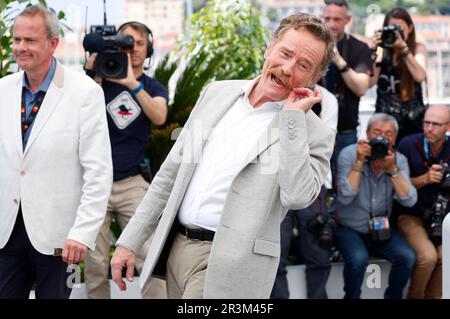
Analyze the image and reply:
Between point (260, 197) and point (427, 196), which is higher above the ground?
point (260, 197)

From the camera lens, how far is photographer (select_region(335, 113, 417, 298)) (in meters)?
6.98

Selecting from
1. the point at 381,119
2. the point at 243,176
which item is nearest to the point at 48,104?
the point at 243,176

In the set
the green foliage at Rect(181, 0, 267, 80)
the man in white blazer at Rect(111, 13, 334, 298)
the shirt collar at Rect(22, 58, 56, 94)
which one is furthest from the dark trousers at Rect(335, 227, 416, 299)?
the man in white blazer at Rect(111, 13, 334, 298)

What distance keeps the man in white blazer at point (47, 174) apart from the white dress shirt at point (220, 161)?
1.02m

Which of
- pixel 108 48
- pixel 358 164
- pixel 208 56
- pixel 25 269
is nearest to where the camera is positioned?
pixel 25 269

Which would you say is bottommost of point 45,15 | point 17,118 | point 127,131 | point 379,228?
point 379,228

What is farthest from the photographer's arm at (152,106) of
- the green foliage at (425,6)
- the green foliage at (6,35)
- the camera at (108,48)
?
the green foliage at (425,6)

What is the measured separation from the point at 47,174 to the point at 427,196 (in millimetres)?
3593

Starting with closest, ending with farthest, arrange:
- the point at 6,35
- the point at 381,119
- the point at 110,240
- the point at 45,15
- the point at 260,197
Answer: the point at 260,197
the point at 45,15
the point at 110,240
the point at 6,35
the point at 381,119

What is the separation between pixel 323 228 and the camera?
22.4 feet

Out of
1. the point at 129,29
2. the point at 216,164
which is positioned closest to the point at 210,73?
the point at 129,29

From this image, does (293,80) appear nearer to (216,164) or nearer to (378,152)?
(216,164)

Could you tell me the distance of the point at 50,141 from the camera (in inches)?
180

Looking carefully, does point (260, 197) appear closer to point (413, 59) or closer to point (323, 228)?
point (323, 228)
